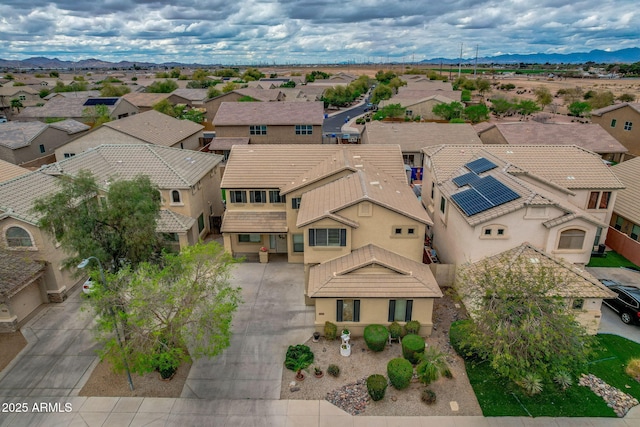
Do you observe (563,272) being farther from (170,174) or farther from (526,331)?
(170,174)

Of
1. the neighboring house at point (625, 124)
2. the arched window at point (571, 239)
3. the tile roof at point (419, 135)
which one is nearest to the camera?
the arched window at point (571, 239)

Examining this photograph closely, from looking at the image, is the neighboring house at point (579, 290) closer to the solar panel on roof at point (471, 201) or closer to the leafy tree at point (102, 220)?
the solar panel on roof at point (471, 201)

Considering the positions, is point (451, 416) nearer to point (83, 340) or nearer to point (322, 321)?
point (322, 321)

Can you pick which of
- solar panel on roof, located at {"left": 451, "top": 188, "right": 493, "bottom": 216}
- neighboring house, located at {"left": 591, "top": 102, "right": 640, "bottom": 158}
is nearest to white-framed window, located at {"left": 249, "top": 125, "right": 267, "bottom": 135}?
solar panel on roof, located at {"left": 451, "top": 188, "right": 493, "bottom": 216}

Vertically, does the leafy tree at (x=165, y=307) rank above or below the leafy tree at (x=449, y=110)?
below

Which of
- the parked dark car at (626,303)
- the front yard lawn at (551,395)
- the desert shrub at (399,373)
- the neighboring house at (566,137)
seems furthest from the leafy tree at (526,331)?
the neighboring house at (566,137)

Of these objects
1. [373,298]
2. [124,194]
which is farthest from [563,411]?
[124,194]
